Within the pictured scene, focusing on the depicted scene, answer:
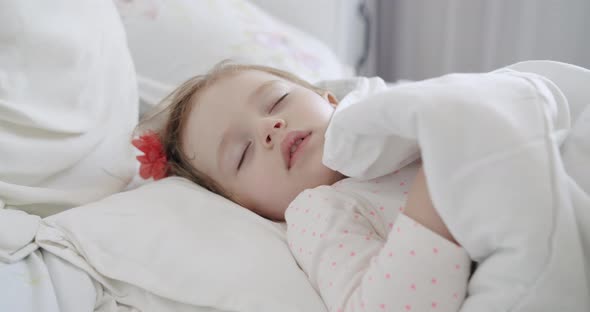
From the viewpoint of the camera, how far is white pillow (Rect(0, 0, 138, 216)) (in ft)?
3.10

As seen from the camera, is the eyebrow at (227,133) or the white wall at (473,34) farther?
the white wall at (473,34)

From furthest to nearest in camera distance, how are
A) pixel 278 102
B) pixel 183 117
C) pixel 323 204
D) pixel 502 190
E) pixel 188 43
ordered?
pixel 188 43 → pixel 183 117 → pixel 278 102 → pixel 323 204 → pixel 502 190

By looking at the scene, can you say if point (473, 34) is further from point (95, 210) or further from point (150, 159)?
point (95, 210)

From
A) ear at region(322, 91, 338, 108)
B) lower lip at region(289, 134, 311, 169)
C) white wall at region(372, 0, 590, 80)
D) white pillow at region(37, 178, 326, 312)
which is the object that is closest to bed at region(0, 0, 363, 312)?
white pillow at region(37, 178, 326, 312)

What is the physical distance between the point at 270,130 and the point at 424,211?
0.43 metres

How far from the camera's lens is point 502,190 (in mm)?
547

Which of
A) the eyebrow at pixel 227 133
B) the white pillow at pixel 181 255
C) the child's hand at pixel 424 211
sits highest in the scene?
the child's hand at pixel 424 211

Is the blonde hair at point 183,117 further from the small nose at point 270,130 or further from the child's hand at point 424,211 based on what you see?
the child's hand at point 424,211

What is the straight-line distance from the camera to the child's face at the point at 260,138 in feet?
3.21

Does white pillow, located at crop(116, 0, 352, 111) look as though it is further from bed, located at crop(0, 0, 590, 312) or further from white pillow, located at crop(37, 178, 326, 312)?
white pillow, located at crop(37, 178, 326, 312)

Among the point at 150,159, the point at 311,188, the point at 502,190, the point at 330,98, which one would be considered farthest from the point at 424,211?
the point at 150,159

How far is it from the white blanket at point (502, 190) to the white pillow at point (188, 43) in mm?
1008

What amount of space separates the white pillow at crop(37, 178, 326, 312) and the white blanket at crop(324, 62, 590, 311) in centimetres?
26

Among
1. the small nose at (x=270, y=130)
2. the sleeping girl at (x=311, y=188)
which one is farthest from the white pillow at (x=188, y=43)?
the small nose at (x=270, y=130)
